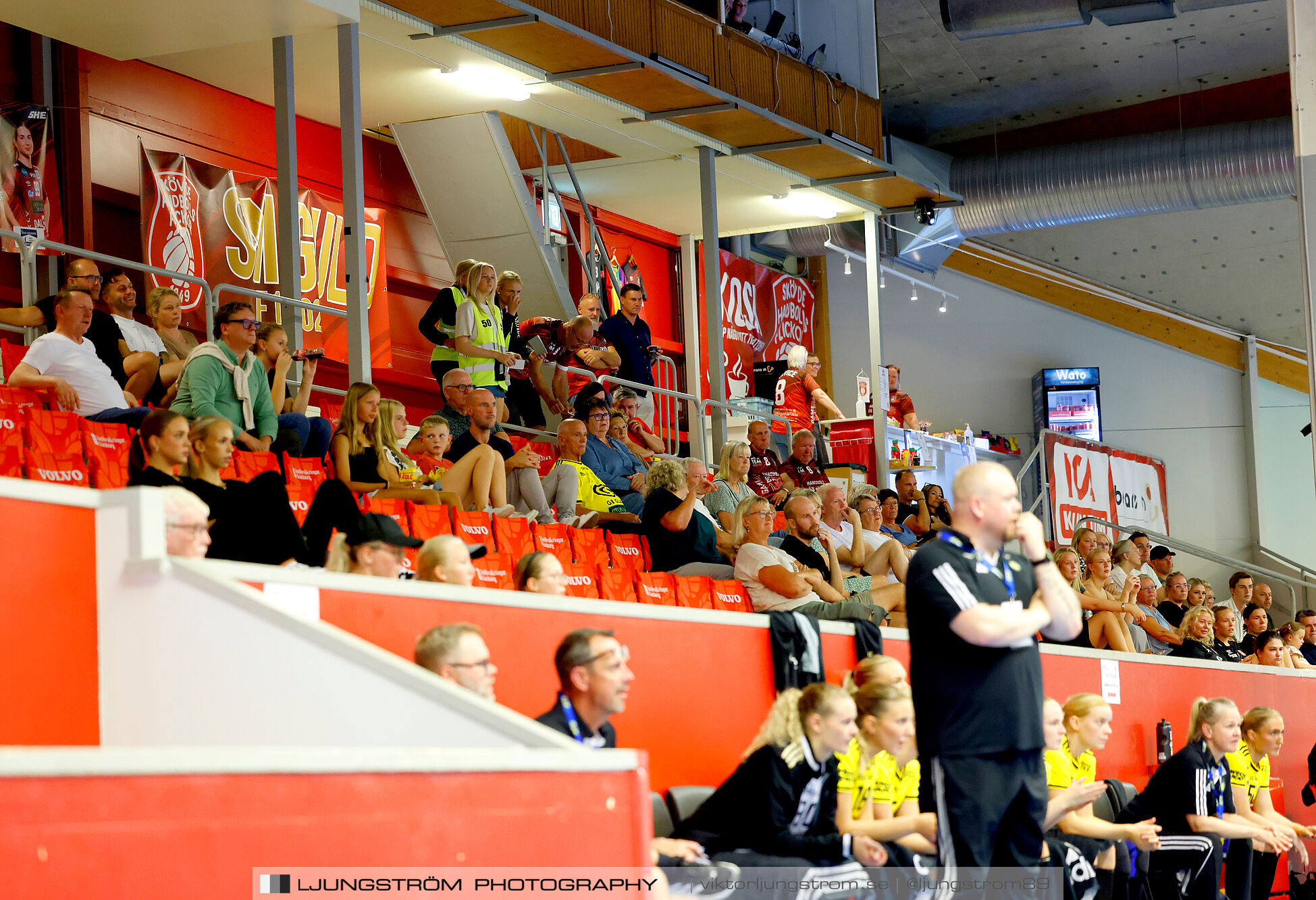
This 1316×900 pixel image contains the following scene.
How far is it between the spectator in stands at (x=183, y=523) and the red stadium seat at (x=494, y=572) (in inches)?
87.1

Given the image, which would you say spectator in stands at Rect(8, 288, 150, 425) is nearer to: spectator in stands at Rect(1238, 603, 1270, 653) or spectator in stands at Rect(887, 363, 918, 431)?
spectator in stands at Rect(1238, 603, 1270, 653)

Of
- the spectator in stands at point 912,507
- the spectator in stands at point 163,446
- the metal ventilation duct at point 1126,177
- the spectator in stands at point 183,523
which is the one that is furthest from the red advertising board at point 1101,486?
the spectator in stands at point 183,523

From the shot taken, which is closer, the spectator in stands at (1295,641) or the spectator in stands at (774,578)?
the spectator in stands at (774,578)

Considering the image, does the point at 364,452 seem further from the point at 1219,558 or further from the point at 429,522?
the point at 1219,558

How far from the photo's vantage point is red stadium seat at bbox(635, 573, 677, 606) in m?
6.40

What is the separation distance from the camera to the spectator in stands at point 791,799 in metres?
3.93

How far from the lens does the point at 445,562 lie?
4227 mm

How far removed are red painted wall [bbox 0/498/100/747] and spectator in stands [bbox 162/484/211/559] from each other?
0.73 ft

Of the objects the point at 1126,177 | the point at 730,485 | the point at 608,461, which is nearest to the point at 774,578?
the point at 608,461

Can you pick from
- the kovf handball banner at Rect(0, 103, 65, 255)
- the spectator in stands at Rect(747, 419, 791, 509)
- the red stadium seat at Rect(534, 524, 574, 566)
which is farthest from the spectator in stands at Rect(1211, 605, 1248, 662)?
the kovf handball banner at Rect(0, 103, 65, 255)

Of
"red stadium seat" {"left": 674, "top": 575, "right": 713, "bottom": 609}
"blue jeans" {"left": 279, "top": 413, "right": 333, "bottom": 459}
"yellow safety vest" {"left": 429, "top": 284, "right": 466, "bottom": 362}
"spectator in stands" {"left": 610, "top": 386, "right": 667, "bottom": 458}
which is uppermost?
"yellow safety vest" {"left": 429, "top": 284, "right": 466, "bottom": 362}

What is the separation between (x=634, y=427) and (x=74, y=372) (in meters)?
4.00

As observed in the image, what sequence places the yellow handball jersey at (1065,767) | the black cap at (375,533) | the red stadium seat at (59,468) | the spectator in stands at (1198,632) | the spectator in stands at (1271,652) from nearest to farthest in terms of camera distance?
the black cap at (375,533) → the red stadium seat at (59,468) → the yellow handball jersey at (1065,767) → the spectator in stands at (1198,632) → the spectator in stands at (1271,652)

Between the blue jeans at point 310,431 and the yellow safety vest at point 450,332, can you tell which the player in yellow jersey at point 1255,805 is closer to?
the blue jeans at point 310,431
